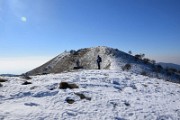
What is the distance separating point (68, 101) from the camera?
17.0 meters

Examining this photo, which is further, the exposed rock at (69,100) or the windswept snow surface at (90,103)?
the exposed rock at (69,100)

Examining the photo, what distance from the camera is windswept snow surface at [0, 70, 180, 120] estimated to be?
14.5 metres

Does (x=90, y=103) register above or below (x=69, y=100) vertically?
below

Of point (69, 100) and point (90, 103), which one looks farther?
point (69, 100)

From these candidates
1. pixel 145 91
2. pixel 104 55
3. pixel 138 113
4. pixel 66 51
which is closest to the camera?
pixel 138 113

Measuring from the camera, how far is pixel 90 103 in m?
16.7

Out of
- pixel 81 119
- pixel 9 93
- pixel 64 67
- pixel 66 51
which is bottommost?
pixel 81 119

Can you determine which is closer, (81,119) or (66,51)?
(81,119)

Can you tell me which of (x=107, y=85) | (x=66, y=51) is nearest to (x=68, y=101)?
(x=107, y=85)

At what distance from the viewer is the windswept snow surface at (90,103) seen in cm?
1454

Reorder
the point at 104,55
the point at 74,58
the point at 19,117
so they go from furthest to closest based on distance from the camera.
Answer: the point at 74,58, the point at 104,55, the point at 19,117

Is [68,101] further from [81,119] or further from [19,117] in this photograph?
[19,117]

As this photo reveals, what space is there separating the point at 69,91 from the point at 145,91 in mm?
7209

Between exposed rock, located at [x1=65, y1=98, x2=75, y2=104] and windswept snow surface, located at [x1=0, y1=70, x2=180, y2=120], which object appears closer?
windswept snow surface, located at [x1=0, y1=70, x2=180, y2=120]
